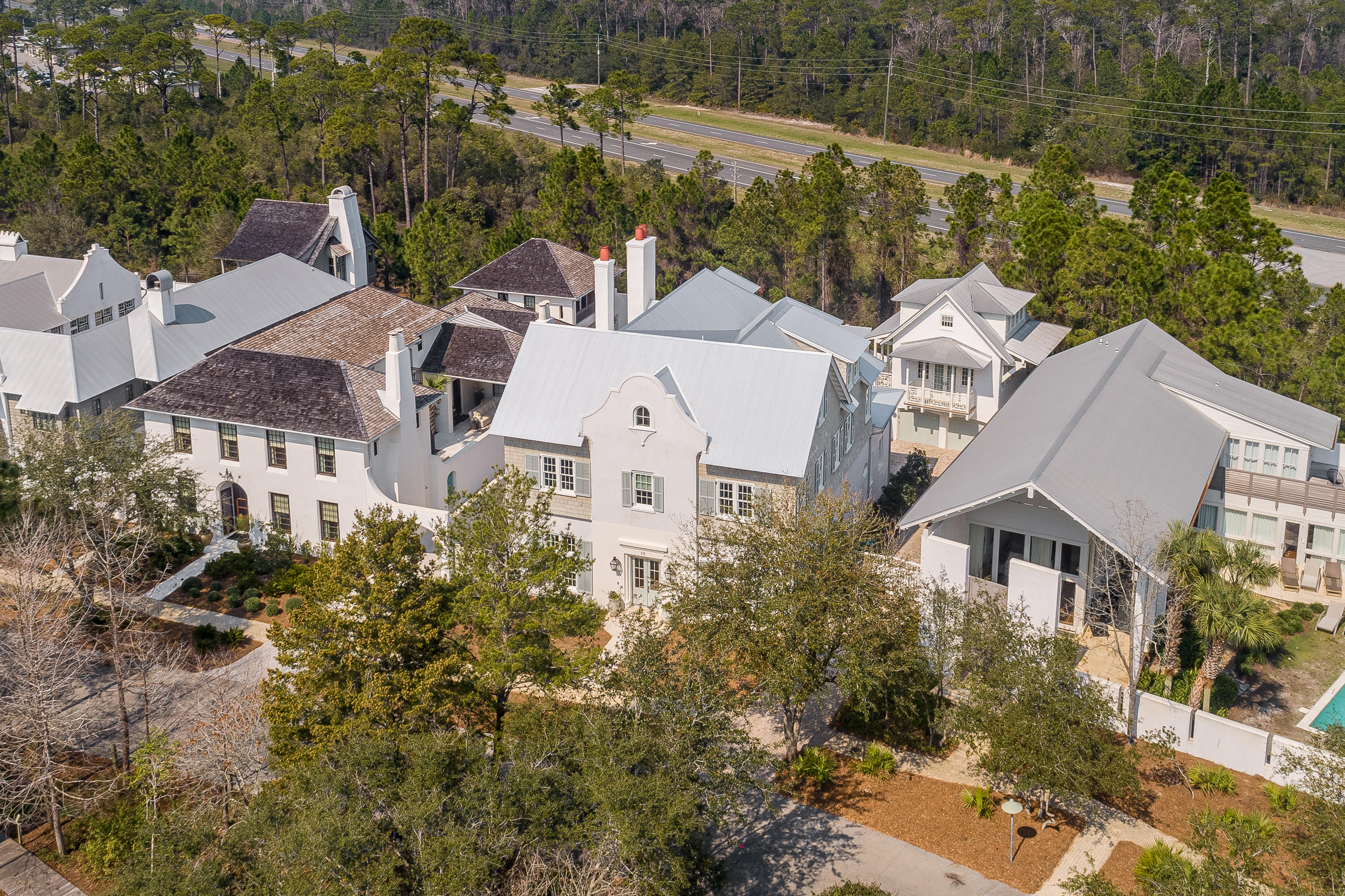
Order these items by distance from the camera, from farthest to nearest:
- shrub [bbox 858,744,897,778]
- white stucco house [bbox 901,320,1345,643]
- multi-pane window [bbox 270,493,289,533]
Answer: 1. multi-pane window [bbox 270,493,289,533]
2. white stucco house [bbox 901,320,1345,643]
3. shrub [bbox 858,744,897,778]

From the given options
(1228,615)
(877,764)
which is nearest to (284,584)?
(877,764)

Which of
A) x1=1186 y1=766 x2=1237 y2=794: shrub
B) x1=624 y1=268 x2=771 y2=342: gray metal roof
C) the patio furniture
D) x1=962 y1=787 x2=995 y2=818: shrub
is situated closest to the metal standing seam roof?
x1=624 y1=268 x2=771 y2=342: gray metal roof

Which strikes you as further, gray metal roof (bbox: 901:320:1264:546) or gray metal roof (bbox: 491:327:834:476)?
gray metal roof (bbox: 491:327:834:476)

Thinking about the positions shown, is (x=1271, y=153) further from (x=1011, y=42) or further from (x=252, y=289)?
(x=252, y=289)

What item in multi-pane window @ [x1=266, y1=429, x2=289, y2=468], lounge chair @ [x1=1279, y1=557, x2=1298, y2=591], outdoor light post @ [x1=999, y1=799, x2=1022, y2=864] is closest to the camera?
outdoor light post @ [x1=999, y1=799, x2=1022, y2=864]

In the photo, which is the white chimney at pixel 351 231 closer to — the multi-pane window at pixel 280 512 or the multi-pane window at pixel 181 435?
the multi-pane window at pixel 181 435

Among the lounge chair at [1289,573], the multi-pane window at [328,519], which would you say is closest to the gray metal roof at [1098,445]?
the lounge chair at [1289,573]

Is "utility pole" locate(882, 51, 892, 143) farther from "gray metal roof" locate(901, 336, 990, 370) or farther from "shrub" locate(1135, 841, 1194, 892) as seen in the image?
"shrub" locate(1135, 841, 1194, 892)
